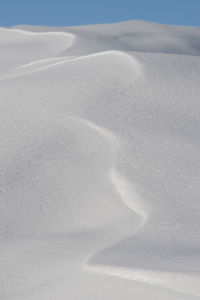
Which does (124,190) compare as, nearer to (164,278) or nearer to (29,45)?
(164,278)

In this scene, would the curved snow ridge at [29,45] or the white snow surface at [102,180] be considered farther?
the curved snow ridge at [29,45]

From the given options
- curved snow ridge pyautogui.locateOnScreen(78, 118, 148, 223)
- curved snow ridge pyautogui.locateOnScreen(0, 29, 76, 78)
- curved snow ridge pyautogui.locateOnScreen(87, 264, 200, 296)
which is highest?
curved snow ridge pyautogui.locateOnScreen(0, 29, 76, 78)

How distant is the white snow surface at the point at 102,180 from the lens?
184cm

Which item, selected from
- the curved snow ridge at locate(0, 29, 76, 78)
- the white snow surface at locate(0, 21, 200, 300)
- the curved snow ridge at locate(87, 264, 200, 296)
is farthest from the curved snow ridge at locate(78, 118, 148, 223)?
the curved snow ridge at locate(0, 29, 76, 78)

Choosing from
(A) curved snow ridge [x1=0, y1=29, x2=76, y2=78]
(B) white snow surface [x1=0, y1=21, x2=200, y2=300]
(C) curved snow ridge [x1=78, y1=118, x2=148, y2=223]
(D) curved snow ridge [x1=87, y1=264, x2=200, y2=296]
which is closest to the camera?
(D) curved snow ridge [x1=87, y1=264, x2=200, y2=296]

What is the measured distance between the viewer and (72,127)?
344 centimetres

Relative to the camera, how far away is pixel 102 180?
2795 millimetres

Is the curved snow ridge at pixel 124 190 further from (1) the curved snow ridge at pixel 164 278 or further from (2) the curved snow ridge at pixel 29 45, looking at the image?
(2) the curved snow ridge at pixel 29 45

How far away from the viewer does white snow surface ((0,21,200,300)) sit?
184cm

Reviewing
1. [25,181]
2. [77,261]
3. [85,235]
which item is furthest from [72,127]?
[77,261]

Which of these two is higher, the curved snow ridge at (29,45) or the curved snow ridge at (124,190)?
the curved snow ridge at (29,45)

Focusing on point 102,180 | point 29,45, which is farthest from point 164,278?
point 29,45

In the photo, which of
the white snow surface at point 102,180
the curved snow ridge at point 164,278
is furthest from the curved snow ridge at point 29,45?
the curved snow ridge at point 164,278

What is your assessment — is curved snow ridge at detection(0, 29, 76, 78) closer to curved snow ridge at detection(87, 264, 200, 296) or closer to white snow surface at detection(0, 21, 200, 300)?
white snow surface at detection(0, 21, 200, 300)
